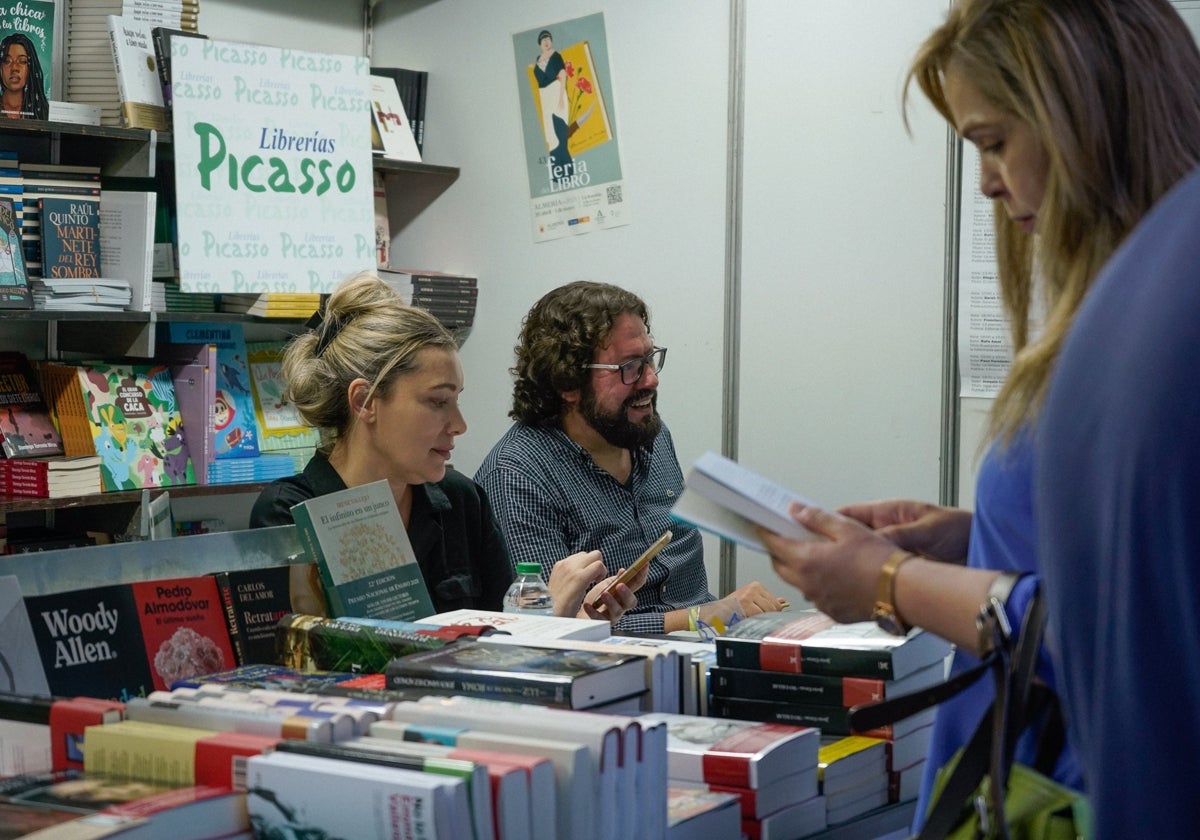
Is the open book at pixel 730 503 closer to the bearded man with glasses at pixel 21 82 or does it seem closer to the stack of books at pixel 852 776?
the stack of books at pixel 852 776

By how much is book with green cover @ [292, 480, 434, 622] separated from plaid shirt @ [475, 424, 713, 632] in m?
1.09

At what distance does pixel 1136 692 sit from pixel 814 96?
3.47m

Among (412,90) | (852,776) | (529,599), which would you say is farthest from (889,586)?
(412,90)

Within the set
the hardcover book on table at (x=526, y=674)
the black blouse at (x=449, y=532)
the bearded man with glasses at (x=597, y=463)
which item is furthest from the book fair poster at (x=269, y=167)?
the hardcover book on table at (x=526, y=674)

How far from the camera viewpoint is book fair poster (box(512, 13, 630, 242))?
167 inches

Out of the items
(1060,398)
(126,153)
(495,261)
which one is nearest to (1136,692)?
(1060,398)

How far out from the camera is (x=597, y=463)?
334cm

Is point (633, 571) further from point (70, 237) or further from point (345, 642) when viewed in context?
point (70, 237)

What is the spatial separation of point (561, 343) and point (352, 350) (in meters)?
0.77

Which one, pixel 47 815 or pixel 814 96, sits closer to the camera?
pixel 47 815

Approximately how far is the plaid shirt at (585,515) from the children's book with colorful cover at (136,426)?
43.9 inches

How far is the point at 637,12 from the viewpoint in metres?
4.16

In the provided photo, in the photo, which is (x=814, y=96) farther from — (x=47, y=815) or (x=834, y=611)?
(x=47, y=815)

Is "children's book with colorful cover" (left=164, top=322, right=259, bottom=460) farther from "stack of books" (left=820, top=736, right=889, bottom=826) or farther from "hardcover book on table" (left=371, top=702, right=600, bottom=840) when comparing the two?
"hardcover book on table" (left=371, top=702, right=600, bottom=840)
